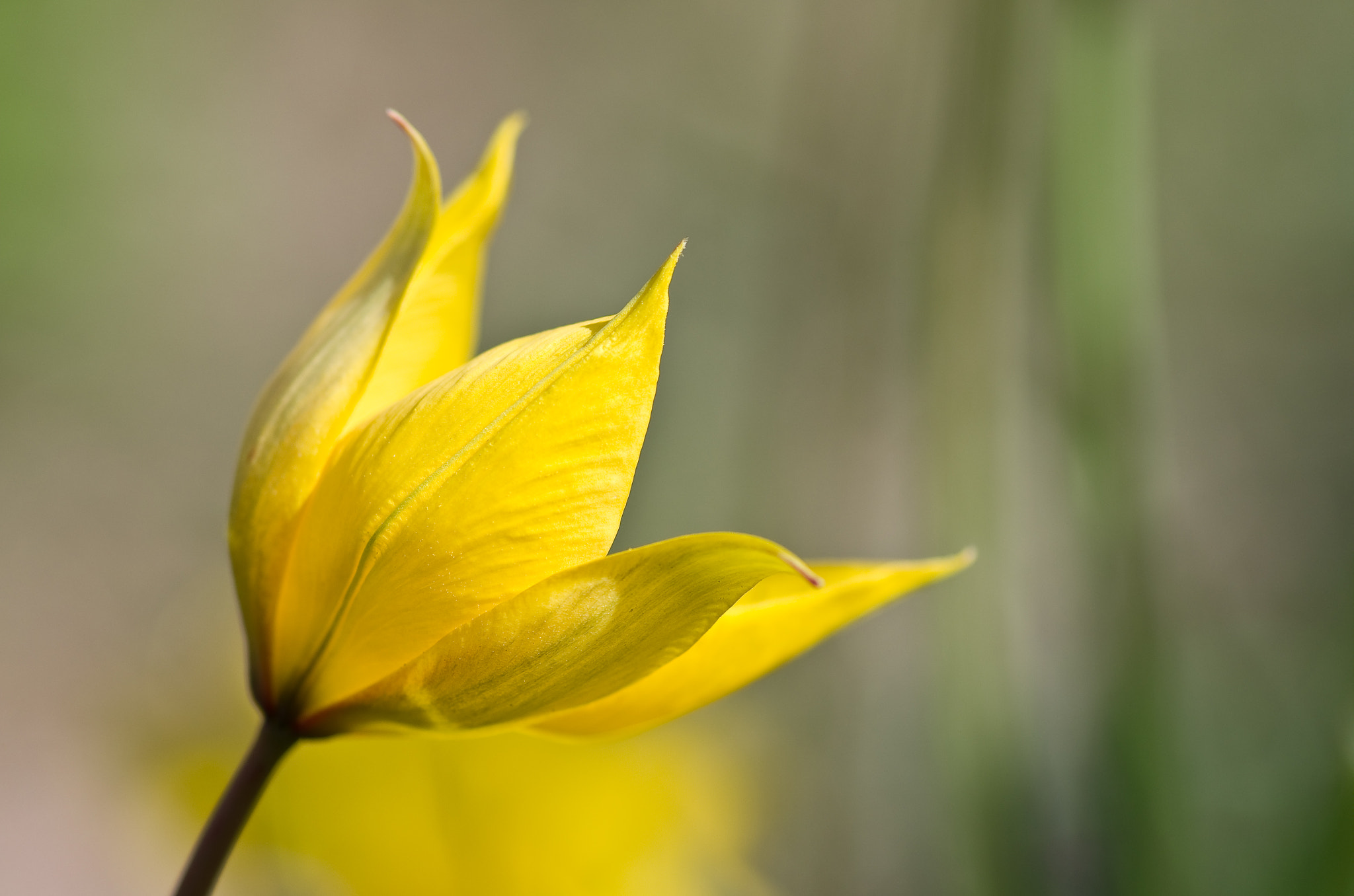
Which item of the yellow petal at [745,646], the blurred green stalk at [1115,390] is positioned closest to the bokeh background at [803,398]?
the blurred green stalk at [1115,390]

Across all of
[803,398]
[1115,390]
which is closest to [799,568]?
[1115,390]

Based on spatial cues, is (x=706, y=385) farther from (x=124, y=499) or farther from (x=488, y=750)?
(x=124, y=499)

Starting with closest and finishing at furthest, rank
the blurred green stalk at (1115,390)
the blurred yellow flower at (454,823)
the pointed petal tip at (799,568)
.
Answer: the pointed petal tip at (799,568) → the blurred green stalk at (1115,390) → the blurred yellow flower at (454,823)

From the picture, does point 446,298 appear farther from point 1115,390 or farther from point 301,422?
point 1115,390

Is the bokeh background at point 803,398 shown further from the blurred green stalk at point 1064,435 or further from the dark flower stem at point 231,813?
the dark flower stem at point 231,813

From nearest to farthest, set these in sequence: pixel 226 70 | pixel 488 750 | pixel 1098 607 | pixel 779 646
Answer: pixel 779 646 < pixel 1098 607 < pixel 488 750 < pixel 226 70

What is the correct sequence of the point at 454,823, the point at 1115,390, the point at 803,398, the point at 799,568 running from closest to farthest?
the point at 799,568
the point at 1115,390
the point at 454,823
the point at 803,398

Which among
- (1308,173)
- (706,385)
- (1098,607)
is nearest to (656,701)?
(1098,607)
